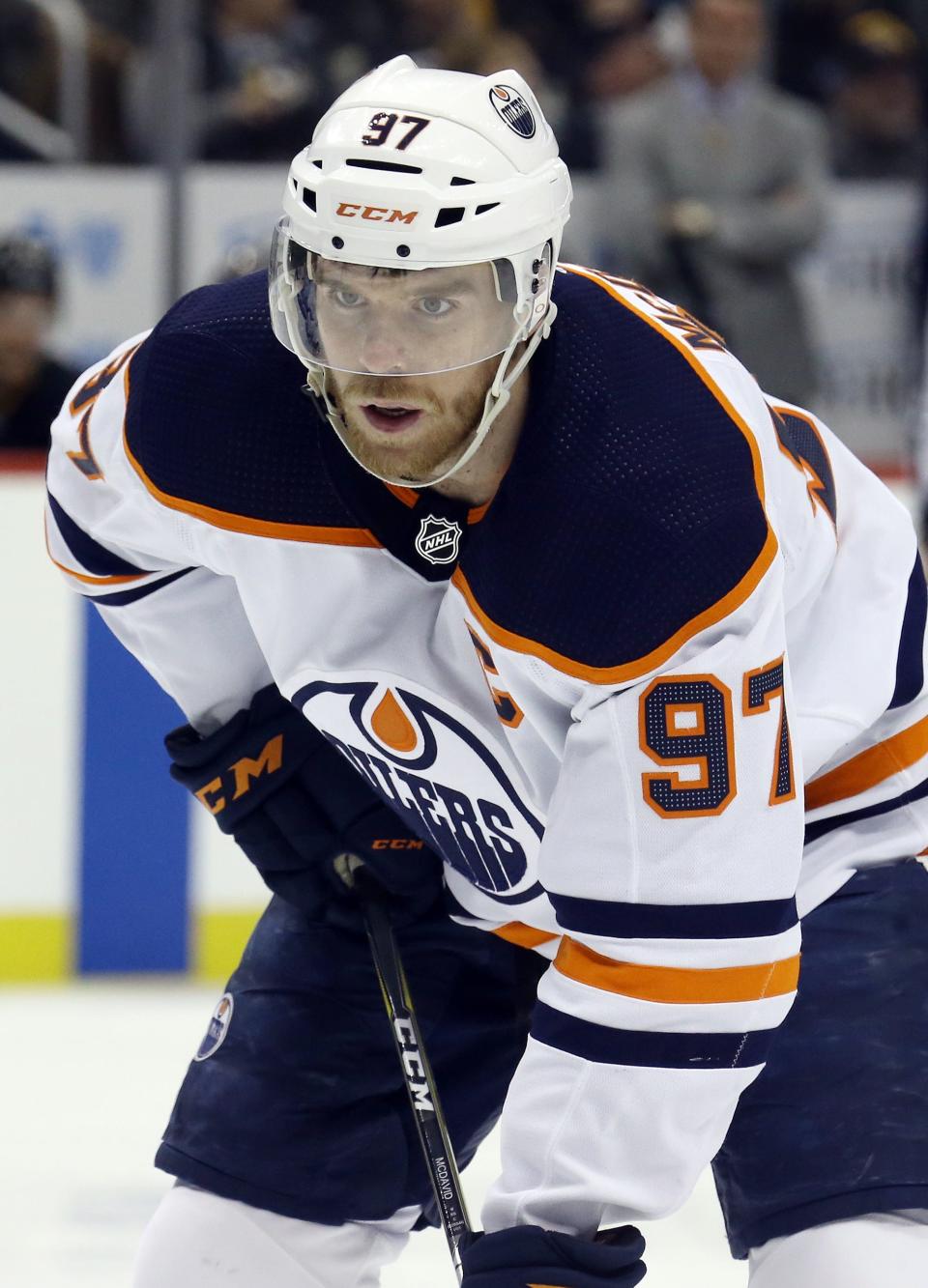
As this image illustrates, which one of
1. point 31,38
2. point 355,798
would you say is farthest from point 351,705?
point 31,38

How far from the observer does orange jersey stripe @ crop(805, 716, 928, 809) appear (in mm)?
1688

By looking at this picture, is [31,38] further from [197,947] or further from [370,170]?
[370,170]

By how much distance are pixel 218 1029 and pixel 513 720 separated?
48cm

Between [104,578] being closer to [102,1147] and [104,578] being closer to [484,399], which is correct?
[484,399]

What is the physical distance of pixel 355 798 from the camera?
191cm

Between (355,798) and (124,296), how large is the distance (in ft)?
8.43

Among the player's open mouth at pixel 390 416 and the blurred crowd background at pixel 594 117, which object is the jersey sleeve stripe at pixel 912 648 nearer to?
the player's open mouth at pixel 390 416

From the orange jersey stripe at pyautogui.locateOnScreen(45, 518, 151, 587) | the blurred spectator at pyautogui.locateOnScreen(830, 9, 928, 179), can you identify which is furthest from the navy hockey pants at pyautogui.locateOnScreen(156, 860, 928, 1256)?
the blurred spectator at pyautogui.locateOnScreen(830, 9, 928, 179)

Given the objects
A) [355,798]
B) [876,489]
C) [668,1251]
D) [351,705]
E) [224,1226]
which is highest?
[876,489]

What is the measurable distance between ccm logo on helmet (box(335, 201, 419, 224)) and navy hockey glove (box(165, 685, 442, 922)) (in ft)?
1.97

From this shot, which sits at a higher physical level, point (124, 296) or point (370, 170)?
point (370, 170)

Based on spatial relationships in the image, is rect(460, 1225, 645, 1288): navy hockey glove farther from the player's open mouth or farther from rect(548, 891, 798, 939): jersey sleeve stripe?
the player's open mouth

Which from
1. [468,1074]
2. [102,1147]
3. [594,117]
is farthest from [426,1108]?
[594,117]

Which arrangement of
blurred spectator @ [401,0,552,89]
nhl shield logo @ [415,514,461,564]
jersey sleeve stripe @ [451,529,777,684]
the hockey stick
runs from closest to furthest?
jersey sleeve stripe @ [451,529,777,684] → nhl shield logo @ [415,514,461,564] → the hockey stick → blurred spectator @ [401,0,552,89]
